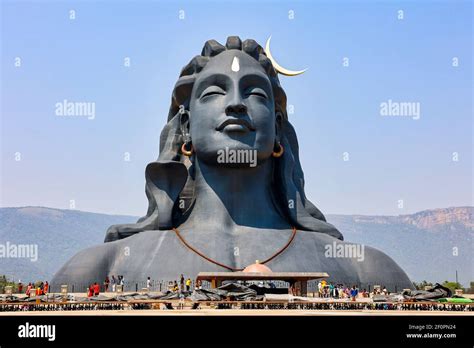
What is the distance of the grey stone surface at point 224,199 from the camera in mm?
34375

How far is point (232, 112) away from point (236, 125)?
1.97 feet

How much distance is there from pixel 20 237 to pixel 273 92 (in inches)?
5114

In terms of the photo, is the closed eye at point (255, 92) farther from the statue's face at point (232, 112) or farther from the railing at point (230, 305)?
the railing at point (230, 305)

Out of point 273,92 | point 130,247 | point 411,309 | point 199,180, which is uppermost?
point 273,92

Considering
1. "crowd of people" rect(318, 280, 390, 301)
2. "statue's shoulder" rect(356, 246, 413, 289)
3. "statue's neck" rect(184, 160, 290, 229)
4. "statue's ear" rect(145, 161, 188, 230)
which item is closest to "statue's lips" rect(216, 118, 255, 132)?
"statue's neck" rect(184, 160, 290, 229)

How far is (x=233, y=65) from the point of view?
118ft

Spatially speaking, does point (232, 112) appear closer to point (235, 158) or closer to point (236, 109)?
point (236, 109)

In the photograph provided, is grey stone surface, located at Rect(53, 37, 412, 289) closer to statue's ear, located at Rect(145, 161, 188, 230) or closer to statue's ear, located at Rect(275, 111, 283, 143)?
statue's ear, located at Rect(145, 161, 188, 230)

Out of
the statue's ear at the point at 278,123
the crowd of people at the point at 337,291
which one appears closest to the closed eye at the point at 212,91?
the statue's ear at the point at 278,123

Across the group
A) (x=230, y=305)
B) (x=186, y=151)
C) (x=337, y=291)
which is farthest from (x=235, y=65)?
(x=230, y=305)
